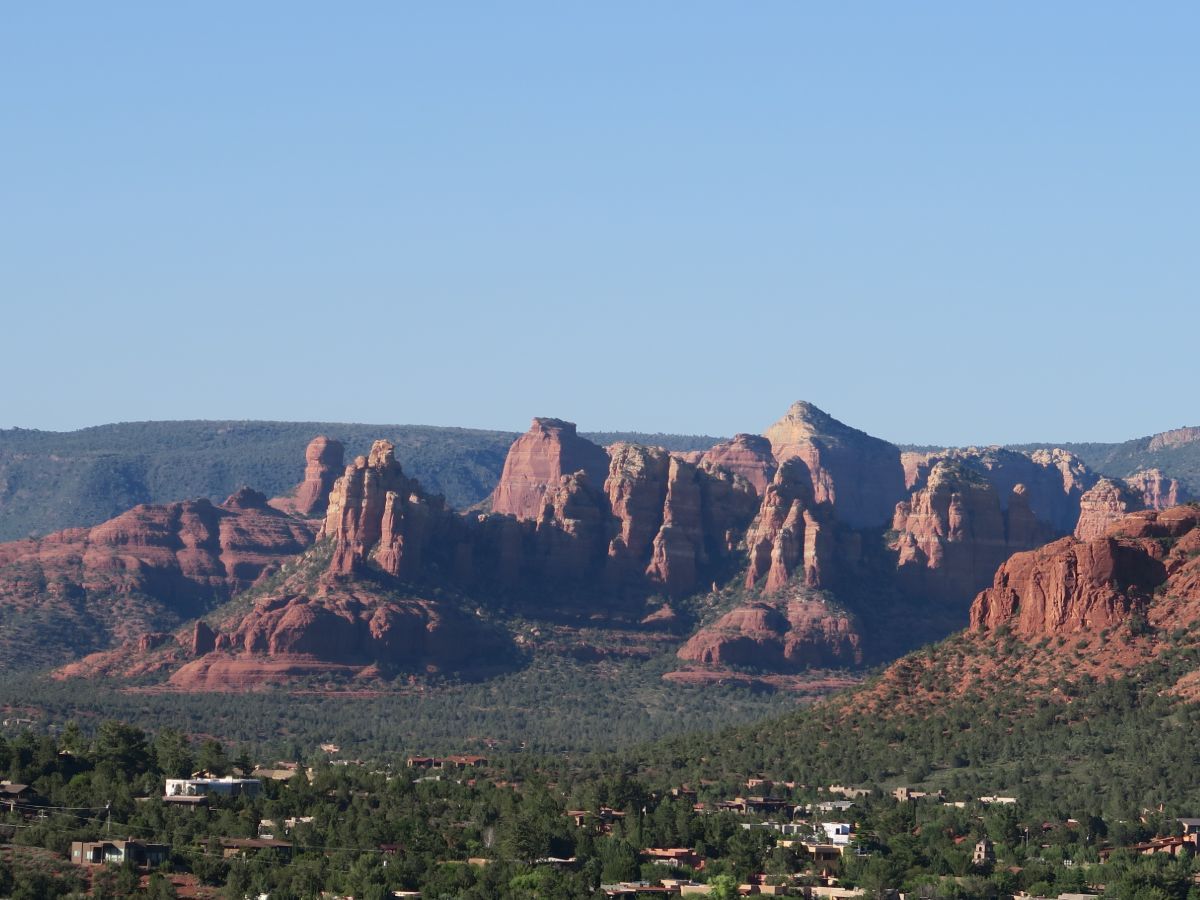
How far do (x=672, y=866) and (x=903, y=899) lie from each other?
14.4m

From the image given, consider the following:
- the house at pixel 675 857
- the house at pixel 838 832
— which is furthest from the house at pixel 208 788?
the house at pixel 838 832

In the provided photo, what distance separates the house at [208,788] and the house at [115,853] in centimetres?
2451

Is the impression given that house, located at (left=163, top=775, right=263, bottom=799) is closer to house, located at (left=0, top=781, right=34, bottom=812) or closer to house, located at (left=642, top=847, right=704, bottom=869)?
house, located at (left=0, top=781, right=34, bottom=812)

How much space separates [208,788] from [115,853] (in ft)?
96.8

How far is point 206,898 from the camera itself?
156500mm

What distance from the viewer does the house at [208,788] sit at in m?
191

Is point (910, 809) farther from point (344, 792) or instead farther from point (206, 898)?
point (206, 898)

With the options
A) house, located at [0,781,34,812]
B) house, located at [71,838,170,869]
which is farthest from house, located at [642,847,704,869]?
house, located at [0,781,34,812]

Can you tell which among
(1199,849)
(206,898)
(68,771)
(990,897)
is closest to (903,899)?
(990,897)

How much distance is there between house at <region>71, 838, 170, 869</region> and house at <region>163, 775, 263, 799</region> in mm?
24507

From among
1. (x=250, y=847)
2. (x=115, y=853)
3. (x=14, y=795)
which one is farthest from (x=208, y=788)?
(x=115, y=853)

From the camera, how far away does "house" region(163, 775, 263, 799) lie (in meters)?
191

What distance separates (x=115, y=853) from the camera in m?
162

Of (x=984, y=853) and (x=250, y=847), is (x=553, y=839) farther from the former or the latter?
(x=984, y=853)
